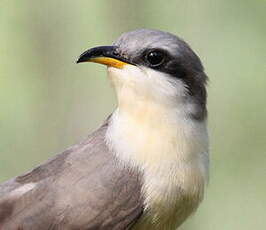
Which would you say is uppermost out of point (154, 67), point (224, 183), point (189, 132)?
point (154, 67)

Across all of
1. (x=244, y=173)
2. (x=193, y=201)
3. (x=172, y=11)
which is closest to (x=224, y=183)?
(x=244, y=173)

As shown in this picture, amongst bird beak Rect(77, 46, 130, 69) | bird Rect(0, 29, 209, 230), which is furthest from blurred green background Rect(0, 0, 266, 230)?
bird beak Rect(77, 46, 130, 69)

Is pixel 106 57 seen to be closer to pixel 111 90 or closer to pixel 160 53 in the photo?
pixel 160 53

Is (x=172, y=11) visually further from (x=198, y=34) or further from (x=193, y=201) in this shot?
(x=193, y=201)

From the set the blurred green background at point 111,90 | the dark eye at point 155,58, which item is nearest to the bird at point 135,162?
the dark eye at point 155,58

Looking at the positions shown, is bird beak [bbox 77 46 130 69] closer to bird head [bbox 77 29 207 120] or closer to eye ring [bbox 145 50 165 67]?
bird head [bbox 77 29 207 120]
